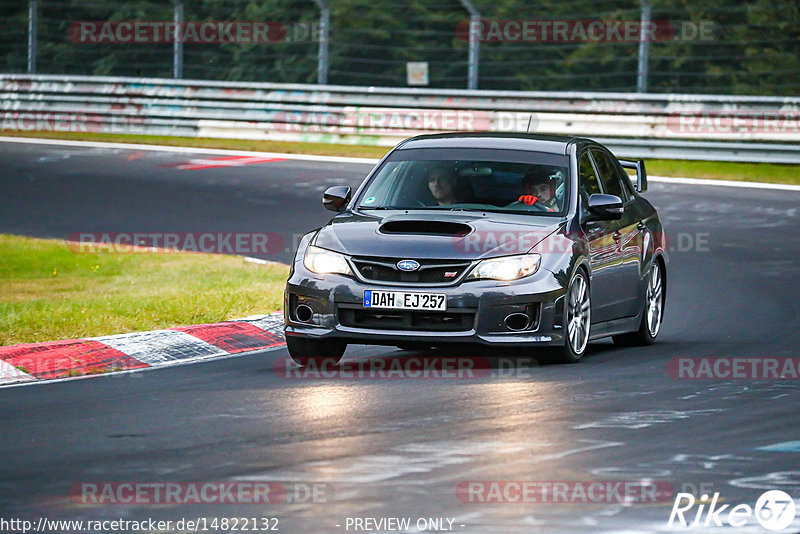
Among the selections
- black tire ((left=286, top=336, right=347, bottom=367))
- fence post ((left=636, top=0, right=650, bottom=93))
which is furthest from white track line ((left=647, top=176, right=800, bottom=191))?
black tire ((left=286, top=336, right=347, bottom=367))

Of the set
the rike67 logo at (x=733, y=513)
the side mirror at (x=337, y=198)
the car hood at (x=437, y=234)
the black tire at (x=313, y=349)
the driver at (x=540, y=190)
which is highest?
the driver at (x=540, y=190)

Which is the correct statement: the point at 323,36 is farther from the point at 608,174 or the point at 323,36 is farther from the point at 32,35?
the point at 608,174

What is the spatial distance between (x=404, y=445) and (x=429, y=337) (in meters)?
2.42

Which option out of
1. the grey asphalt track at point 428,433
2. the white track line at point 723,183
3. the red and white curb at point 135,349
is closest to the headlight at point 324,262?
the grey asphalt track at point 428,433

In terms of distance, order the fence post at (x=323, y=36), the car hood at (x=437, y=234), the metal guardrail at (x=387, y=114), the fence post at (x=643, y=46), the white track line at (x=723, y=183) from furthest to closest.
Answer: the fence post at (x=323, y=36) → the fence post at (x=643, y=46) → the metal guardrail at (x=387, y=114) → the white track line at (x=723, y=183) → the car hood at (x=437, y=234)

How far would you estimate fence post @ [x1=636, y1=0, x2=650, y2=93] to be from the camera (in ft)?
80.9

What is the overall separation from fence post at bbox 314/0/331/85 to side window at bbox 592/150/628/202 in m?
15.2

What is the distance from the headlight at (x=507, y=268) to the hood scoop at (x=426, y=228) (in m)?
0.32

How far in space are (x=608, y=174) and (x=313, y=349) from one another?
295 centimetres

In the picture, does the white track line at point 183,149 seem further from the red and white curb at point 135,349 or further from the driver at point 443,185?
the driver at point 443,185

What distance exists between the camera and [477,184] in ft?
36.5

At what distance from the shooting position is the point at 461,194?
11.1 metres

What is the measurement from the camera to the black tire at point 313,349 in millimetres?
10461

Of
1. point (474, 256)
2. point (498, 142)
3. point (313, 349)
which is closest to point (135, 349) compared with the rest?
point (313, 349)
